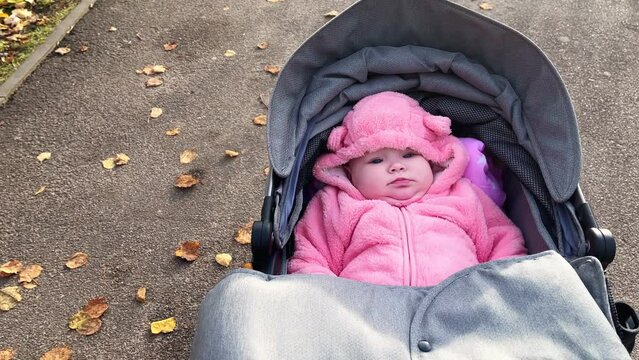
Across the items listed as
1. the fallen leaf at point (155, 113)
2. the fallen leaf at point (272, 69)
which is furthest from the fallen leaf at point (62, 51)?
→ the fallen leaf at point (272, 69)

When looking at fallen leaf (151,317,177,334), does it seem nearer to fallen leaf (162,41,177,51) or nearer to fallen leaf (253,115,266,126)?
fallen leaf (253,115,266,126)

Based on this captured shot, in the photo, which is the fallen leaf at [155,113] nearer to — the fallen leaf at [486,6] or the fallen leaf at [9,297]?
the fallen leaf at [9,297]

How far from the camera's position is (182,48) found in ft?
15.1

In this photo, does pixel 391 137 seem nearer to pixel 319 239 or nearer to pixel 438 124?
pixel 438 124

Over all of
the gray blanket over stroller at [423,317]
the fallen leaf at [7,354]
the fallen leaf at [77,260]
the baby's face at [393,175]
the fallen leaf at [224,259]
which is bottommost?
the fallen leaf at [7,354]

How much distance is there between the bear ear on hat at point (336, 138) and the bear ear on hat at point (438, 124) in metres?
0.35

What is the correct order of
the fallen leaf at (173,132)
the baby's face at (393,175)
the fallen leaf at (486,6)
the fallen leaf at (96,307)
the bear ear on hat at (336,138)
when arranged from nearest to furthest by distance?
the baby's face at (393,175), the bear ear on hat at (336,138), the fallen leaf at (96,307), the fallen leaf at (173,132), the fallen leaf at (486,6)

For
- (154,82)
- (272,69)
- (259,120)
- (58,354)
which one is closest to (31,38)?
(154,82)

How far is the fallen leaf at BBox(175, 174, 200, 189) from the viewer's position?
11.5 feet

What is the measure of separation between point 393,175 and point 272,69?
205 centimetres

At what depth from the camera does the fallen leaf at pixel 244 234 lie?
318 cm

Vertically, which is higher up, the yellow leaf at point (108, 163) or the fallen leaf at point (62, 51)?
the fallen leaf at point (62, 51)

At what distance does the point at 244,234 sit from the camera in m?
3.21

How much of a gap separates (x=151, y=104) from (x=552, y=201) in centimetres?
275
